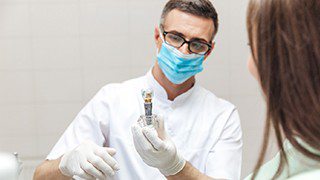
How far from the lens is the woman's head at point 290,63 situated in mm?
867

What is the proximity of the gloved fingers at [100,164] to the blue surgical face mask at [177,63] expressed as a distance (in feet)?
1.57

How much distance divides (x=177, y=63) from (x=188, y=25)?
0.15 meters

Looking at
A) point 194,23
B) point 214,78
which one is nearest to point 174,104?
point 194,23

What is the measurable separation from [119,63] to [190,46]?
652mm

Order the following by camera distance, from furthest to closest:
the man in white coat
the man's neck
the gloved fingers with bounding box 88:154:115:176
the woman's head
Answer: the man's neck → the man in white coat → the gloved fingers with bounding box 88:154:115:176 → the woman's head

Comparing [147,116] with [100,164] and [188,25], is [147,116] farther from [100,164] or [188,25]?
[188,25]

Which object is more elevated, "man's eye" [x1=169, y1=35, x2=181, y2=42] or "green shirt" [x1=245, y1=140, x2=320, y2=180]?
"man's eye" [x1=169, y1=35, x2=181, y2=42]

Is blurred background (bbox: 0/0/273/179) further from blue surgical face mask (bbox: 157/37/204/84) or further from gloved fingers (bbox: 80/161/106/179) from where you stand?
gloved fingers (bbox: 80/161/106/179)

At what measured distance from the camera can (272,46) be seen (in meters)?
0.90

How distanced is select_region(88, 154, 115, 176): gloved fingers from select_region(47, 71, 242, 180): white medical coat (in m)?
0.30

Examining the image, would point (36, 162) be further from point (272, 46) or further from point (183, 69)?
point (272, 46)

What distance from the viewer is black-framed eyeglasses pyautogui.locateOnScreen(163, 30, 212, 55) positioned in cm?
188

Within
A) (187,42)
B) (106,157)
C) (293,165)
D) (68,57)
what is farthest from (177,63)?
(293,165)

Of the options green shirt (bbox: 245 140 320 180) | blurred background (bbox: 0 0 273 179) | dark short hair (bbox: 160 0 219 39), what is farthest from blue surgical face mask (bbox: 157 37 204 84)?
green shirt (bbox: 245 140 320 180)
